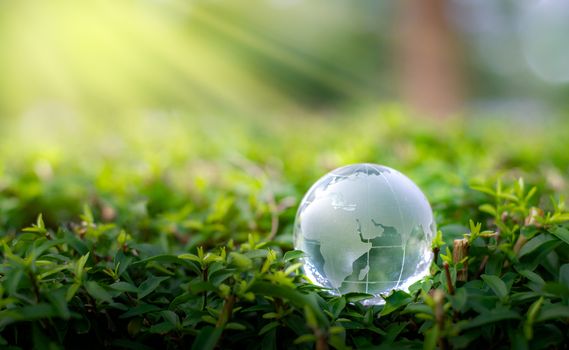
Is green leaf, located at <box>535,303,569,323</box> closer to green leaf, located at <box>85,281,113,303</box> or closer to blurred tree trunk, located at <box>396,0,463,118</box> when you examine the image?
green leaf, located at <box>85,281,113,303</box>

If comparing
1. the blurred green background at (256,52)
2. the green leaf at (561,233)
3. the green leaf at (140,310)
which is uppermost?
the green leaf at (561,233)

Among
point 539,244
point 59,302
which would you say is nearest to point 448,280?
point 539,244

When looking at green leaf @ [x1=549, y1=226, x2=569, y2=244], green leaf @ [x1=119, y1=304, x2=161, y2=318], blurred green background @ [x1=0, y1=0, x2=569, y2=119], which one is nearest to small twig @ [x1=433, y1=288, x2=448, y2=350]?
green leaf @ [x1=549, y1=226, x2=569, y2=244]

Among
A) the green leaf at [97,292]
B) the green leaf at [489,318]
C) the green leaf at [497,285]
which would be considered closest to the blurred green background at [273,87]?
the green leaf at [497,285]

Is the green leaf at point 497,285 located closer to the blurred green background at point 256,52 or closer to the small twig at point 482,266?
the small twig at point 482,266

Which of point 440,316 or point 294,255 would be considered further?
point 294,255

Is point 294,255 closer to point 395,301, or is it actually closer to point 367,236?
point 367,236

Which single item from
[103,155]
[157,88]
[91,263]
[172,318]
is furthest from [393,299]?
[157,88]
